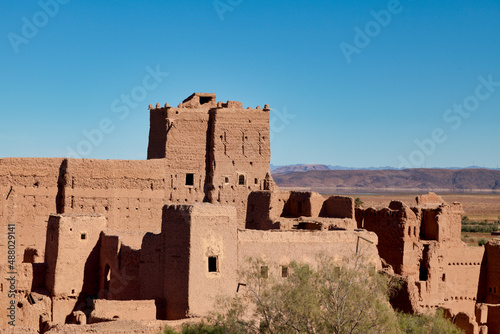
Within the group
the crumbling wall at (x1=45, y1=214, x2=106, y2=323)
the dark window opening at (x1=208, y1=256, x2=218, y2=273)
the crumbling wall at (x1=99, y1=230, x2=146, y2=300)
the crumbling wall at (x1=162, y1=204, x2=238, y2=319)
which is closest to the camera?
the crumbling wall at (x1=162, y1=204, x2=238, y2=319)

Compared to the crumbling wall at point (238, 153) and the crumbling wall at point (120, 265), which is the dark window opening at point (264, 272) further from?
the crumbling wall at point (238, 153)

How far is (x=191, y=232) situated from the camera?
2334 cm

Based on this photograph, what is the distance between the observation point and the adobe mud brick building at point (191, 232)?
24.0 m

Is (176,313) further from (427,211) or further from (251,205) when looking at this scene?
(427,211)

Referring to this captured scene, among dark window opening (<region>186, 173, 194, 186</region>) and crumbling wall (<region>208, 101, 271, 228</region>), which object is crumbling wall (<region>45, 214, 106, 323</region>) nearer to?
dark window opening (<region>186, 173, 194, 186</region>)

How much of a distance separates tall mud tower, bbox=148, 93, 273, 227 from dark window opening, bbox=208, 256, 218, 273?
11128 mm

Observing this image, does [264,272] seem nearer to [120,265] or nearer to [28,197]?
[120,265]

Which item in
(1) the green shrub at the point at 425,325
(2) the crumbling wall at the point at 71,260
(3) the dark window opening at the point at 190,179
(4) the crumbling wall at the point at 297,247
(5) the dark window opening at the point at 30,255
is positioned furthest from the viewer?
(3) the dark window opening at the point at 190,179

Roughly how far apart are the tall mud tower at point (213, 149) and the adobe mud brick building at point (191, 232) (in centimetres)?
6

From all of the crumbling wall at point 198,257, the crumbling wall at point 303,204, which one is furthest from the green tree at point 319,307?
the crumbling wall at point 303,204

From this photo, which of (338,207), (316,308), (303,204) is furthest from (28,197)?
(316,308)

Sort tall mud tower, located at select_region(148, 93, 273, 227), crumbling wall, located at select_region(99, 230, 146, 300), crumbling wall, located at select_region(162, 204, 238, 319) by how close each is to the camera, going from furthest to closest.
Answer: tall mud tower, located at select_region(148, 93, 273, 227) → crumbling wall, located at select_region(99, 230, 146, 300) → crumbling wall, located at select_region(162, 204, 238, 319)

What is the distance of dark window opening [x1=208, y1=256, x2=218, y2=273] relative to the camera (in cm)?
2369

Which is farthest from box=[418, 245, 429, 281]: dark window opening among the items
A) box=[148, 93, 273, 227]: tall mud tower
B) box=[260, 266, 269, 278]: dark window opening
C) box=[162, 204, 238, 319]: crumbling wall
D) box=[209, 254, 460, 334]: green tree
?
box=[162, 204, 238, 319]: crumbling wall
